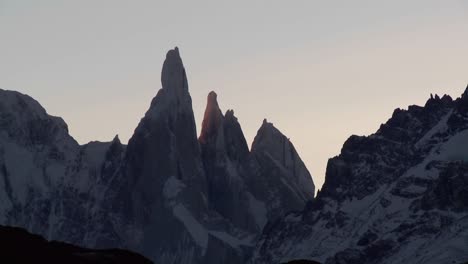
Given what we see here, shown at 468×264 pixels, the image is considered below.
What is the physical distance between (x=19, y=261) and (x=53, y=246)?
8615mm

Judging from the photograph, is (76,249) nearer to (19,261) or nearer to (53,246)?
(53,246)

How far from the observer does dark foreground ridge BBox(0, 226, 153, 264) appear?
11088cm

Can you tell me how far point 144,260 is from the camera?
122 metres

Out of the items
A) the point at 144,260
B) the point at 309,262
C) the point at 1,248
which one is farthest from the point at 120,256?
the point at 309,262

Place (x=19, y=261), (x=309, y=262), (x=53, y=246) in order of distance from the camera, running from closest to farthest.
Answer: (x=19, y=261) < (x=53, y=246) < (x=309, y=262)

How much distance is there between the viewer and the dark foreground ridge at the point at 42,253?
364 ft

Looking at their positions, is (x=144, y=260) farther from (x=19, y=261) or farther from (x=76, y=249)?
(x=19, y=261)

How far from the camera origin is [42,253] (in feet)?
371

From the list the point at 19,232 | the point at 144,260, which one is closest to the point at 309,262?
the point at 144,260

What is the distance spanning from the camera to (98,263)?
375 feet

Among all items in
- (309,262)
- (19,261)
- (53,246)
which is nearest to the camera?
(19,261)

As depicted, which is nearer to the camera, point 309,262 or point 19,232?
point 19,232

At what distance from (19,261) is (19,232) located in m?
8.81

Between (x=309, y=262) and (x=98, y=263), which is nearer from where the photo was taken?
(x=98, y=263)
